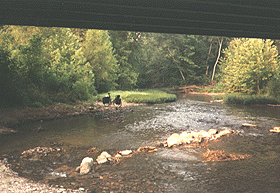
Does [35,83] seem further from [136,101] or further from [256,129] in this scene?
[256,129]

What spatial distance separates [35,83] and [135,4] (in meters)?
15.0

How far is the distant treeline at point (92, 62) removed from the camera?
19.2m

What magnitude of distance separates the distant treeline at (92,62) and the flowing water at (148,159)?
189 inches

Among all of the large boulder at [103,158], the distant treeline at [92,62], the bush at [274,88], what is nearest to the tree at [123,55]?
the distant treeline at [92,62]

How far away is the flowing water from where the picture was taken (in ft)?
23.1

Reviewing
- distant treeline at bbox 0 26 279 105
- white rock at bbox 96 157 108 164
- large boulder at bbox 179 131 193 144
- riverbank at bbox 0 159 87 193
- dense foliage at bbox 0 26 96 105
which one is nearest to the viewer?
riverbank at bbox 0 159 87 193

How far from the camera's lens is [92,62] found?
31.6 meters

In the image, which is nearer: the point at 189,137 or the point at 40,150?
the point at 40,150

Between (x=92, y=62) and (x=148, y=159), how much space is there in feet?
79.6

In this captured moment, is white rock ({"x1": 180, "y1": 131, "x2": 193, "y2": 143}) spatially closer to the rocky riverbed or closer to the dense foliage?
the rocky riverbed

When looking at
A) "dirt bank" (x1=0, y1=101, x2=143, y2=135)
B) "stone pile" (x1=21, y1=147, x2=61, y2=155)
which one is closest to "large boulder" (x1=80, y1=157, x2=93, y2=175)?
"stone pile" (x1=21, y1=147, x2=61, y2=155)

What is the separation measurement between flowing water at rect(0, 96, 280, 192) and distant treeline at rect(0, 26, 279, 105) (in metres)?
4.80

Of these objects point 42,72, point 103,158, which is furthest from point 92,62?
point 103,158

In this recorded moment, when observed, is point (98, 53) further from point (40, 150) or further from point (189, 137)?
point (40, 150)
